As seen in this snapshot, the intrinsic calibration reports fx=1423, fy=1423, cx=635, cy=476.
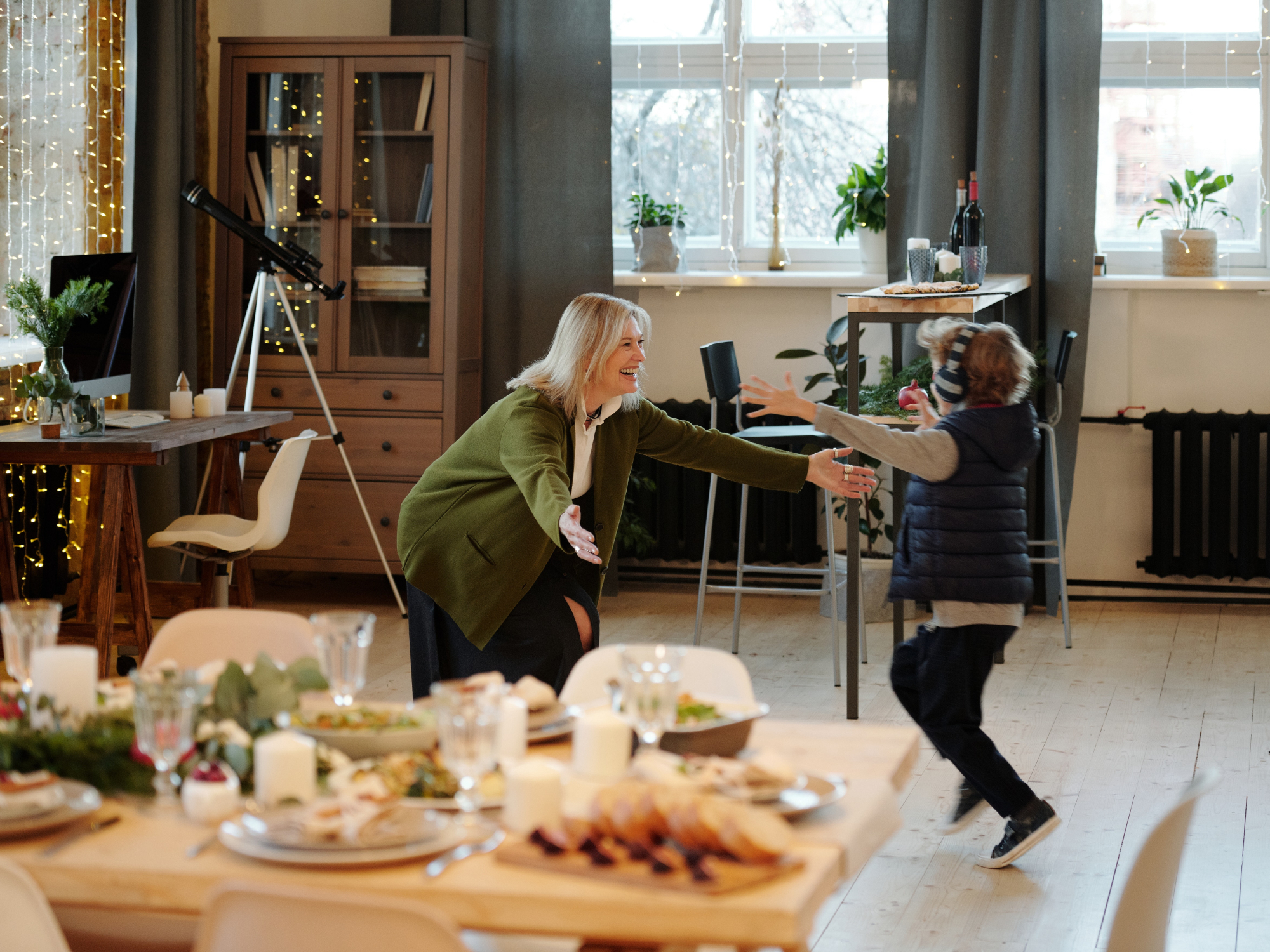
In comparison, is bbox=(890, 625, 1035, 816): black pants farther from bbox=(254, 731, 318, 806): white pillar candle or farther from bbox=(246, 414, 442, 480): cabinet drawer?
bbox=(246, 414, 442, 480): cabinet drawer

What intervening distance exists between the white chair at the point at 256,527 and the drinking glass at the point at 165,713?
8.89 ft

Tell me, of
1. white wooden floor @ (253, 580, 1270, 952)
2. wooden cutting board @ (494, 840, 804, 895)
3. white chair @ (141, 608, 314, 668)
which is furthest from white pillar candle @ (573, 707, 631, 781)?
white wooden floor @ (253, 580, 1270, 952)

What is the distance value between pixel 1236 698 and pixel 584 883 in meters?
3.34

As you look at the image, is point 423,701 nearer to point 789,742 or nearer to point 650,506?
point 789,742

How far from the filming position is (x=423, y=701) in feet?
5.30

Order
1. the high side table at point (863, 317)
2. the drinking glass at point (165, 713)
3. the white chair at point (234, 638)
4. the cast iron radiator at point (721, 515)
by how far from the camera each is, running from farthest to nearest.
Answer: the cast iron radiator at point (721, 515) → the high side table at point (863, 317) → the white chair at point (234, 638) → the drinking glass at point (165, 713)

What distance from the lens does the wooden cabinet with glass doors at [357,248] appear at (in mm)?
5215

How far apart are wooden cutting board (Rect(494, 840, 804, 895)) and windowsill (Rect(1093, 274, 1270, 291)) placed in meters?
4.38

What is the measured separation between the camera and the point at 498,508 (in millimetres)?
2816

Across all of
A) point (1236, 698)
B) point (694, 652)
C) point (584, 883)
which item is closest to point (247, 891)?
point (584, 883)

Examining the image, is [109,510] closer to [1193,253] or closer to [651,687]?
[651,687]

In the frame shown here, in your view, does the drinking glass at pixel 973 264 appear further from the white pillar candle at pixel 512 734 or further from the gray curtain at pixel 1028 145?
the white pillar candle at pixel 512 734

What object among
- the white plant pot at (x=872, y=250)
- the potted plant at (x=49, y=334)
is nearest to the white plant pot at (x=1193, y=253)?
the white plant pot at (x=872, y=250)

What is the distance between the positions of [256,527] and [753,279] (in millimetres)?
2249
